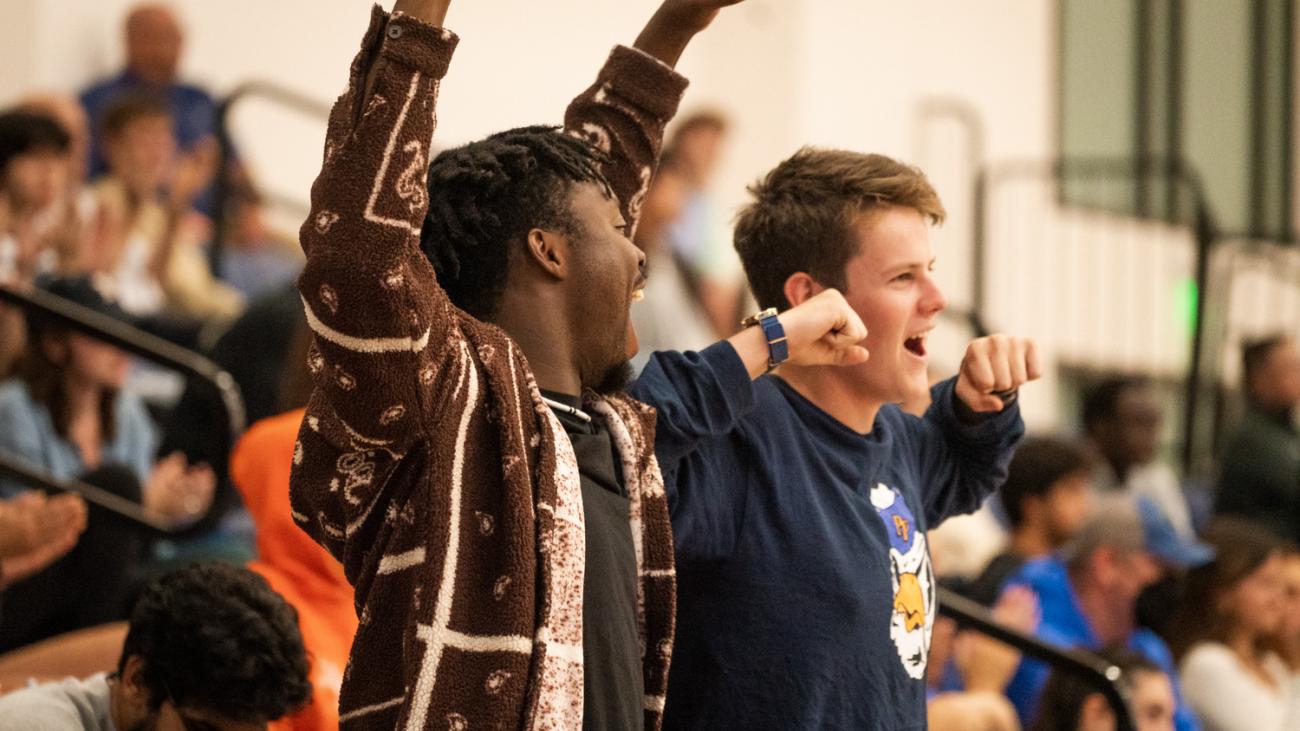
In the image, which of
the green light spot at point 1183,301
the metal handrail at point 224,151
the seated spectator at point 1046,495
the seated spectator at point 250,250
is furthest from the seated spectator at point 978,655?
the green light spot at point 1183,301

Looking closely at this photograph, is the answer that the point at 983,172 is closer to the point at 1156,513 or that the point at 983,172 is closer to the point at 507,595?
the point at 1156,513

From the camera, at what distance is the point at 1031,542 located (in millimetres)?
4832

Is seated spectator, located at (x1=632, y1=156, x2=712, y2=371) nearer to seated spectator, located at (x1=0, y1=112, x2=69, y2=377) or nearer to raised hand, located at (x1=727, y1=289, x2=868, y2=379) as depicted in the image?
seated spectator, located at (x1=0, y1=112, x2=69, y2=377)

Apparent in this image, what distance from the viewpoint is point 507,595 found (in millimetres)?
1604

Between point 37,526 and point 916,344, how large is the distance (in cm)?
148

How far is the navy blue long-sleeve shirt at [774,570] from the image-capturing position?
1.95 m

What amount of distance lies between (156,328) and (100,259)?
1.23 ft

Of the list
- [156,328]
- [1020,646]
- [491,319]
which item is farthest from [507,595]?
→ [156,328]

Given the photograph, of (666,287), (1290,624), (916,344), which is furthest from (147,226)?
(916,344)

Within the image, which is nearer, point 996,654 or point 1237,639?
point 996,654

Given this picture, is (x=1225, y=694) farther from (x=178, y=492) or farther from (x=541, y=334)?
(x=541, y=334)

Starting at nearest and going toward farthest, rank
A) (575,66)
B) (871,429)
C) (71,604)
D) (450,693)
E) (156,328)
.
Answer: (450,693) → (871,429) → (71,604) → (575,66) → (156,328)

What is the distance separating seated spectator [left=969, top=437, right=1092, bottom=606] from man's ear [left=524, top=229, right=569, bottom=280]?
3230 mm

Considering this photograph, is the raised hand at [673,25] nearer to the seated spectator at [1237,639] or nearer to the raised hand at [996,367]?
the raised hand at [996,367]
